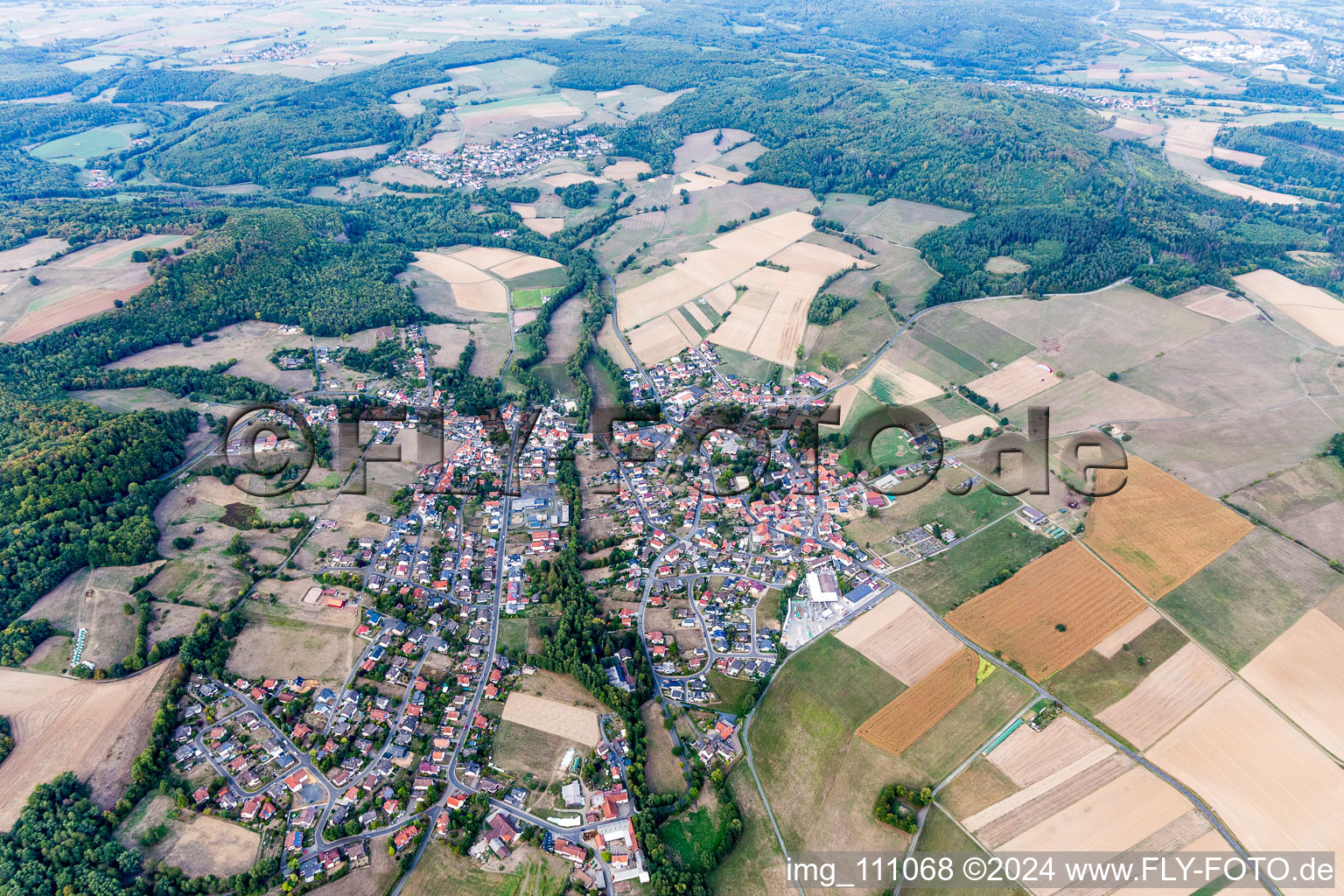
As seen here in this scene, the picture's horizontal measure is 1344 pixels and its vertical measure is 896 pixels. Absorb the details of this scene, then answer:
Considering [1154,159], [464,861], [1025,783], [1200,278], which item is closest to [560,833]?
[464,861]

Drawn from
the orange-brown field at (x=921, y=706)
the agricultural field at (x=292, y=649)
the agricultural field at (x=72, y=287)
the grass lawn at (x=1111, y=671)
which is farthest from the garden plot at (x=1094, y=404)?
the agricultural field at (x=72, y=287)

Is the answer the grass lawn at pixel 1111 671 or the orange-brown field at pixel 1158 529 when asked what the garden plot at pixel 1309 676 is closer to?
the grass lawn at pixel 1111 671

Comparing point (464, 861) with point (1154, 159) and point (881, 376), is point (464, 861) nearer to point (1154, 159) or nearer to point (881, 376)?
point (881, 376)

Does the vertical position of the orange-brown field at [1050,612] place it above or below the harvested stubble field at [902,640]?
above

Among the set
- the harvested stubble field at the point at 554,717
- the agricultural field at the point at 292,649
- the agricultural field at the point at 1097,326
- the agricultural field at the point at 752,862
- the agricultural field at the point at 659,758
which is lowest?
the agricultural field at the point at 752,862

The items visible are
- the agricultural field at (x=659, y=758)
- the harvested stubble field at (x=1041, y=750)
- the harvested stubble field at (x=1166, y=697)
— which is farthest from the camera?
the harvested stubble field at (x=1166, y=697)

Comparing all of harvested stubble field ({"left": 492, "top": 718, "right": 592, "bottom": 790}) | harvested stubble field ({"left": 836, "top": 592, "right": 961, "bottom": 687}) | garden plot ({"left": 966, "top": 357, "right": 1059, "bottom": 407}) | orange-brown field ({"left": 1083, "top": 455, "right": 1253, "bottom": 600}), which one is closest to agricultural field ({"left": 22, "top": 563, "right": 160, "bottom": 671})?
harvested stubble field ({"left": 492, "top": 718, "right": 592, "bottom": 790})
